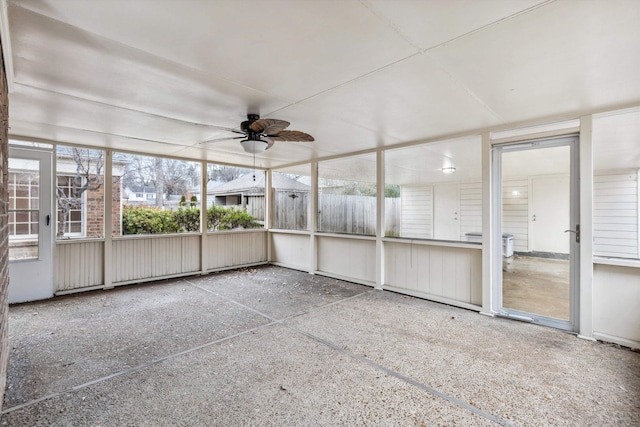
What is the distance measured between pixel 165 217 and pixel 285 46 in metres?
4.98

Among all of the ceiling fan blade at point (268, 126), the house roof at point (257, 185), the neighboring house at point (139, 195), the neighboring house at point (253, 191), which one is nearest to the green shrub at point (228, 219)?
the neighboring house at point (253, 191)

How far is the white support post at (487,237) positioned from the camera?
379 centimetres

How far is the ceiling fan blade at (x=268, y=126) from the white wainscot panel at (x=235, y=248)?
393 cm

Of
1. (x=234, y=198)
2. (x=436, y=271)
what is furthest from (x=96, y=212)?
(x=436, y=271)

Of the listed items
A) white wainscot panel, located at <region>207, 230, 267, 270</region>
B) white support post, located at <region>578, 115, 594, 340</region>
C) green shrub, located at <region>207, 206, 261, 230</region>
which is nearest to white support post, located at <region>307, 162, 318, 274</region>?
white wainscot panel, located at <region>207, 230, 267, 270</region>

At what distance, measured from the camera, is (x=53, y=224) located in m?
4.54

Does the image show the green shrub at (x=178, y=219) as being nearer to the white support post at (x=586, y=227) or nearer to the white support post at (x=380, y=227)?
the white support post at (x=380, y=227)

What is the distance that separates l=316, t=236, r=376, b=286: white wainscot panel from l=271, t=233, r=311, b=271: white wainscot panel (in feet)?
1.33

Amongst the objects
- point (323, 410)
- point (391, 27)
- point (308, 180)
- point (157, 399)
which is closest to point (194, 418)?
point (157, 399)

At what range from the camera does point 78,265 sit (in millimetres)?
4789

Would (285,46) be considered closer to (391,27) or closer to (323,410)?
(391,27)

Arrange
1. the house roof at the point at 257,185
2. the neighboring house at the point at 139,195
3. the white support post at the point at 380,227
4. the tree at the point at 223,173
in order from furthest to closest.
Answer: the house roof at the point at 257,185 → the tree at the point at 223,173 → the neighboring house at the point at 139,195 → the white support post at the point at 380,227

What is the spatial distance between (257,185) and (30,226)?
4314 millimetres

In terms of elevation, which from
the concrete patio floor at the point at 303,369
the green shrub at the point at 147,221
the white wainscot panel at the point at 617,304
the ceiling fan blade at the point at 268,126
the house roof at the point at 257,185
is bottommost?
the concrete patio floor at the point at 303,369
